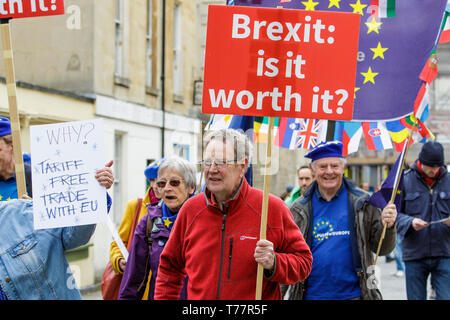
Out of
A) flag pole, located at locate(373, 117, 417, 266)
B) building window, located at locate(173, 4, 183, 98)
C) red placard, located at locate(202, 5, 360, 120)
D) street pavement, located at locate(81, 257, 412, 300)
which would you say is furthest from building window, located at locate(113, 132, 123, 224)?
red placard, located at locate(202, 5, 360, 120)

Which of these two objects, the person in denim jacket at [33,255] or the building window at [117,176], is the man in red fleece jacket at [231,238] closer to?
the person in denim jacket at [33,255]

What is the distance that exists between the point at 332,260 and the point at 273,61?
1849 mm

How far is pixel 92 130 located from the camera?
12.3 ft

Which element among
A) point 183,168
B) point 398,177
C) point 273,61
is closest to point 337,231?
point 398,177

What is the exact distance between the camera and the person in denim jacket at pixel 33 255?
3.52m

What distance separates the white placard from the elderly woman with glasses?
1114 millimetres

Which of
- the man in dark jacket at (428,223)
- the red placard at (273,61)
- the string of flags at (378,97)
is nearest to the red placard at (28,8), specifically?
the red placard at (273,61)

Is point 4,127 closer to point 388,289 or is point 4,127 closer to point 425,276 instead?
point 425,276

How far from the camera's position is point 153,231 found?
15.6ft

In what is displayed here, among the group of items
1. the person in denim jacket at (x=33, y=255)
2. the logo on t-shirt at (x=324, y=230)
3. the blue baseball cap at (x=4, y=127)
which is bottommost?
the logo on t-shirt at (x=324, y=230)

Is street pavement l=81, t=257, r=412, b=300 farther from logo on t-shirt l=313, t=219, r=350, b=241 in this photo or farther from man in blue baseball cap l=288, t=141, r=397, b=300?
logo on t-shirt l=313, t=219, r=350, b=241

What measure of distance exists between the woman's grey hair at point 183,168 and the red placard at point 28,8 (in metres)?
1.24
